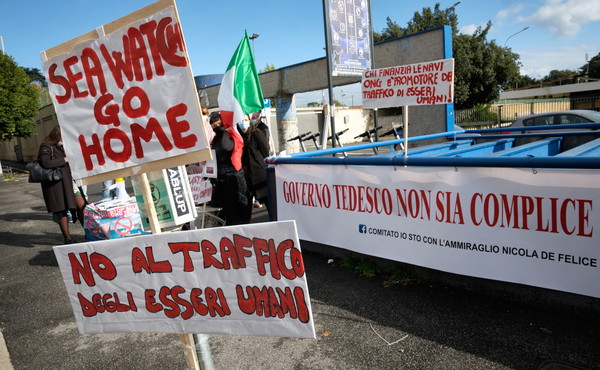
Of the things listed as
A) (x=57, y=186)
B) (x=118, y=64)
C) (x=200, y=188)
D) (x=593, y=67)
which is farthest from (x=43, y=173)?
(x=593, y=67)

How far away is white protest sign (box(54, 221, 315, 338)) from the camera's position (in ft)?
5.89

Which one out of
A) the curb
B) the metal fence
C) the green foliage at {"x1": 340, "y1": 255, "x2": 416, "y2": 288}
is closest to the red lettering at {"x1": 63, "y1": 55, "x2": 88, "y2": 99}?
the curb

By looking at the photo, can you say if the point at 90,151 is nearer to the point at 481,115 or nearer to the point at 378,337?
the point at 378,337

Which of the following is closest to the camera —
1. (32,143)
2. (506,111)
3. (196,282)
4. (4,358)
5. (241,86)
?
(196,282)

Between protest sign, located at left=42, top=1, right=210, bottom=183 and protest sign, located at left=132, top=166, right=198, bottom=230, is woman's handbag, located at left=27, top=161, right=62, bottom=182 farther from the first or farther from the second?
protest sign, located at left=42, top=1, right=210, bottom=183

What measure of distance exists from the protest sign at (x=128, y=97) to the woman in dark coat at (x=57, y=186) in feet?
15.1

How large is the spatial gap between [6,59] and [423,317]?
29.2 m

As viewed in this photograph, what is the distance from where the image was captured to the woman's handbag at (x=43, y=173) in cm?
598

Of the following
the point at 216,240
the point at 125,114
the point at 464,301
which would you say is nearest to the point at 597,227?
the point at 464,301

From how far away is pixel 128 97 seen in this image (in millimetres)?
1956

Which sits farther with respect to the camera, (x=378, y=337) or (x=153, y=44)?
(x=378, y=337)

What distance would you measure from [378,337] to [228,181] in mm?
3159

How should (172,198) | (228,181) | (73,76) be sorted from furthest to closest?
1. (228,181)
2. (172,198)
3. (73,76)

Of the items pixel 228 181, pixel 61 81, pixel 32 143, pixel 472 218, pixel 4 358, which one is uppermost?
pixel 61 81
